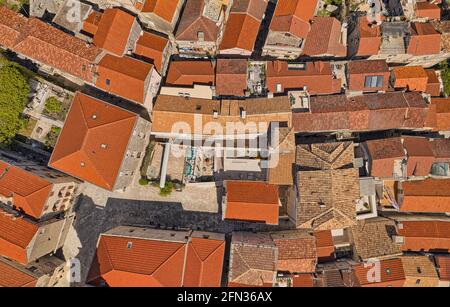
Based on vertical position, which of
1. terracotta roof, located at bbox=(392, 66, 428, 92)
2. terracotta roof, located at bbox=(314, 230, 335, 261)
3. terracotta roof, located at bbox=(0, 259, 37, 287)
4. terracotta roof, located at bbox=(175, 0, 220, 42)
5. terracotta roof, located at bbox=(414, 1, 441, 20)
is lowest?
terracotta roof, located at bbox=(0, 259, 37, 287)

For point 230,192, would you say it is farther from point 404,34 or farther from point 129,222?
point 404,34

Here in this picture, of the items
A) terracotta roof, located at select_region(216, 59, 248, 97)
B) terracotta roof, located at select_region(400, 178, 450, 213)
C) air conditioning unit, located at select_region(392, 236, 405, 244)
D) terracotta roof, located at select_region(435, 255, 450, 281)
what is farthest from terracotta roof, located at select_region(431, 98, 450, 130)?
terracotta roof, located at select_region(216, 59, 248, 97)

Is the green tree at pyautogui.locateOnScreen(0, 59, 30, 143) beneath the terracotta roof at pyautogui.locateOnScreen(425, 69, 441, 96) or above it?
beneath

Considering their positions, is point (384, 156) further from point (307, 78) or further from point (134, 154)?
point (134, 154)

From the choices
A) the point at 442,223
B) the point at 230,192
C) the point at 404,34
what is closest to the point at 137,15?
the point at 230,192

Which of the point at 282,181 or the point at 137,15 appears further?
the point at 137,15

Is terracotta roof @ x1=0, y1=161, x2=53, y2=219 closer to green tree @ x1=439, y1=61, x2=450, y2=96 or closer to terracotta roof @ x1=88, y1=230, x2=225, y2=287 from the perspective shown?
terracotta roof @ x1=88, y1=230, x2=225, y2=287

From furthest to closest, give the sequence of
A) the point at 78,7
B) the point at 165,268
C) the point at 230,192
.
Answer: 1. the point at 78,7
2. the point at 230,192
3. the point at 165,268
